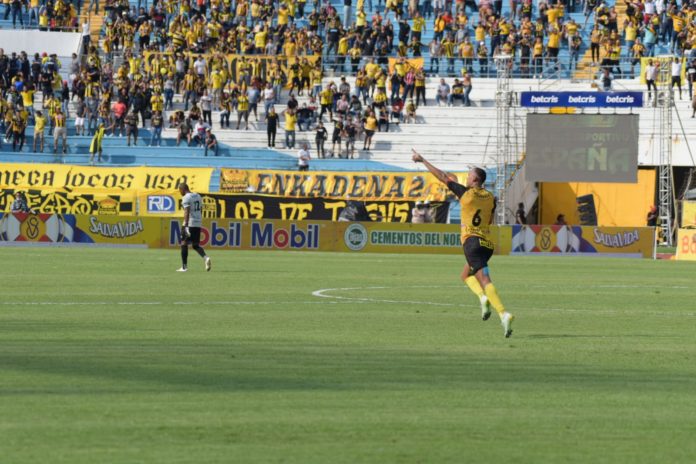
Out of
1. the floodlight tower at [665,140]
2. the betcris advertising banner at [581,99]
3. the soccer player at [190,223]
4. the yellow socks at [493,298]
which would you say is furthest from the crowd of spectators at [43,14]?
the yellow socks at [493,298]

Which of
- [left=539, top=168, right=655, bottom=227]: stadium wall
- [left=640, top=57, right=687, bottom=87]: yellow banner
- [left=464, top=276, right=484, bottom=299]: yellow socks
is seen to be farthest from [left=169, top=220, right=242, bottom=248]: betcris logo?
[left=464, top=276, right=484, bottom=299]: yellow socks

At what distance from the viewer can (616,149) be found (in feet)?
153

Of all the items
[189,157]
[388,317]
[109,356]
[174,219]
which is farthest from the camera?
[189,157]

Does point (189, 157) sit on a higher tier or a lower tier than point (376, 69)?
lower

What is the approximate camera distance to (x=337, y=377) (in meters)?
11.9

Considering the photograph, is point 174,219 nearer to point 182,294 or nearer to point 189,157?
point 189,157

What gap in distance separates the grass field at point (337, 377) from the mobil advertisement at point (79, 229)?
20.3m

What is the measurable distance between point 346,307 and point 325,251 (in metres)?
24.3

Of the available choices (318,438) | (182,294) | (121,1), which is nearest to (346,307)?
(182,294)

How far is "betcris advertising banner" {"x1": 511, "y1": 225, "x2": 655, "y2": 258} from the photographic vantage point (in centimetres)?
4578

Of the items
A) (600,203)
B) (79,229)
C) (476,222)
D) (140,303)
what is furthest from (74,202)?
(476,222)

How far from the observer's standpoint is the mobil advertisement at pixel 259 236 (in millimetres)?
44812

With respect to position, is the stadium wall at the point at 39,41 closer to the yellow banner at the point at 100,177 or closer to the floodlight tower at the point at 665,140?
the yellow banner at the point at 100,177

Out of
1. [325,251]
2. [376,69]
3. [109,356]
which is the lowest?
[325,251]
